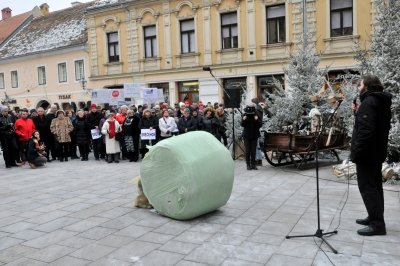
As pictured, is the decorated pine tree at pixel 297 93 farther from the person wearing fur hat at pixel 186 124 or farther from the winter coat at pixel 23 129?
the winter coat at pixel 23 129

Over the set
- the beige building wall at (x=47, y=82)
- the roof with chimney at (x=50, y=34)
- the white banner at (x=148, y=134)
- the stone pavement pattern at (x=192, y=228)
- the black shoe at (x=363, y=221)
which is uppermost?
the roof with chimney at (x=50, y=34)

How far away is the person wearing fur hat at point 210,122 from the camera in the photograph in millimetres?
12820

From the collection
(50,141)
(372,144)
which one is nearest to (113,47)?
(50,141)

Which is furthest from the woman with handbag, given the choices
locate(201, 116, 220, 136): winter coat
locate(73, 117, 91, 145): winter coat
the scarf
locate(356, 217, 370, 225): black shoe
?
locate(356, 217, 370, 225): black shoe

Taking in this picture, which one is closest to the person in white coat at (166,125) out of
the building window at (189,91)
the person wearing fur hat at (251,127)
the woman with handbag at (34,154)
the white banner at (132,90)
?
the person wearing fur hat at (251,127)

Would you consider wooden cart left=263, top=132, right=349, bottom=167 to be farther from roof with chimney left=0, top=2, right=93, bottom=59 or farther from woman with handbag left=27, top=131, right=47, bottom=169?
roof with chimney left=0, top=2, right=93, bottom=59

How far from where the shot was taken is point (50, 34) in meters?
34.0

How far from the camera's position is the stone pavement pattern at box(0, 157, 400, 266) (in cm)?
480

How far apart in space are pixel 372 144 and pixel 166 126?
828 cm

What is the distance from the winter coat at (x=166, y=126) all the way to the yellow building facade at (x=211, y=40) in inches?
260

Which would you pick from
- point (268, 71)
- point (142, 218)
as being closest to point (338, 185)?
point (142, 218)

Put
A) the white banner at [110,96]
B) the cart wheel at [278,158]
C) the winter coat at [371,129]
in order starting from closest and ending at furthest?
the winter coat at [371,129] < the cart wheel at [278,158] < the white banner at [110,96]

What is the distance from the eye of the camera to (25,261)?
16.0 feet

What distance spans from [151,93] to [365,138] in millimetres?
15472
